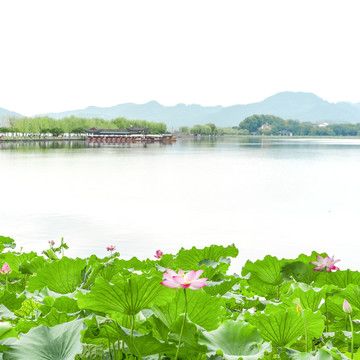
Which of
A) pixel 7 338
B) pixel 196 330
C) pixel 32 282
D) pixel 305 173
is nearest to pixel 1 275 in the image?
pixel 32 282

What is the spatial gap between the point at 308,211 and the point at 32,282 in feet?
46.1

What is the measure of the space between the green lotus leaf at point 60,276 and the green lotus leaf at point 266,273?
0.87 metres

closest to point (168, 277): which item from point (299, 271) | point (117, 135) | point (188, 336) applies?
point (188, 336)

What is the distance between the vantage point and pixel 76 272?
7.27ft

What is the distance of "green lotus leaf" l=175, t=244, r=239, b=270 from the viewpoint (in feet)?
8.89

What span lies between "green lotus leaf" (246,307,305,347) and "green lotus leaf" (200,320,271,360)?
0.09 m

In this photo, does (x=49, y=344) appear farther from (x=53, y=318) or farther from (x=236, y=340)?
(x=236, y=340)

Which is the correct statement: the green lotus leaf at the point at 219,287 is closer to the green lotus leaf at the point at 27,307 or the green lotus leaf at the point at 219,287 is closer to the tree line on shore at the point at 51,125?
the green lotus leaf at the point at 27,307

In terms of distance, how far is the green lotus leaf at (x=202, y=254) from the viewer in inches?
107

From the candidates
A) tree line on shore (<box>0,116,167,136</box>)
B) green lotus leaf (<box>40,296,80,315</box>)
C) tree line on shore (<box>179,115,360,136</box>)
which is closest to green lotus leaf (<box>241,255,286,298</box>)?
green lotus leaf (<box>40,296,80,315</box>)

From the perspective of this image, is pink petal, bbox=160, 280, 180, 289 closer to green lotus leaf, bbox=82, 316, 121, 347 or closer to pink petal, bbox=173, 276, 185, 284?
pink petal, bbox=173, 276, 185, 284

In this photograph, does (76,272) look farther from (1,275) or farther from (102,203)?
(102,203)

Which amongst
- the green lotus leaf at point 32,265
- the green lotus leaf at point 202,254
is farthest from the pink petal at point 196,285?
the green lotus leaf at point 32,265

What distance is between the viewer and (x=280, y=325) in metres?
1.47
